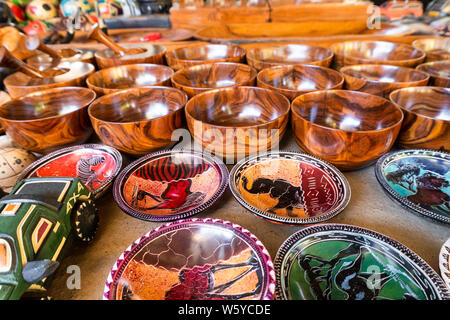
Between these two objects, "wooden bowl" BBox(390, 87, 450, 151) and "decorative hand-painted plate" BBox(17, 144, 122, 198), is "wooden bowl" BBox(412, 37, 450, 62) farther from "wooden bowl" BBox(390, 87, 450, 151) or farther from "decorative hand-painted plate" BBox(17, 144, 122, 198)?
"decorative hand-painted plate" BBox(17, 144, 122, 198)

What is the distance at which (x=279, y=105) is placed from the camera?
103cm

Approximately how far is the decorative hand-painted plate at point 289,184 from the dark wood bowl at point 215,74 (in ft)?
1.71

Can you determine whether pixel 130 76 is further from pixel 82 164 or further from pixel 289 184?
pixel 289 184

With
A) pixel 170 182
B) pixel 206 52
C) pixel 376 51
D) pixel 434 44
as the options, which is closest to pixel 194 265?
pixel 170 182

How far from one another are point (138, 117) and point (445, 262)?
1.02 m

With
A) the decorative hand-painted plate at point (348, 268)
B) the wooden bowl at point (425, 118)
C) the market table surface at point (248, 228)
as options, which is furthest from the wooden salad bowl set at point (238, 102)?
the decorative hand-painted plate at point (348, 268)

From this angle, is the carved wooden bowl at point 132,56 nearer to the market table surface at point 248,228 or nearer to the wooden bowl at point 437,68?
A: the market table surface at point 248,228

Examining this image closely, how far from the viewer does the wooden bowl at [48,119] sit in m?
0.89

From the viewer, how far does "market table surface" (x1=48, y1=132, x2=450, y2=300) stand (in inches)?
25.3

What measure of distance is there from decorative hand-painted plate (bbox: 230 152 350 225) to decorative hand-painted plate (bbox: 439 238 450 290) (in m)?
0.22

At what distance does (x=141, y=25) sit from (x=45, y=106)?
1.37 metres

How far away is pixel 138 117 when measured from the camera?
1112mm

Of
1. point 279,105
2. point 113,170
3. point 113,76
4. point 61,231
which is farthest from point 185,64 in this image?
point 61,231

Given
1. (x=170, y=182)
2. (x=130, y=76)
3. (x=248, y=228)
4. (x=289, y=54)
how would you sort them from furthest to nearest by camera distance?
(x=289, y=54), (x=130, y=76), (x=170, y=182), (x=248, y=228)
